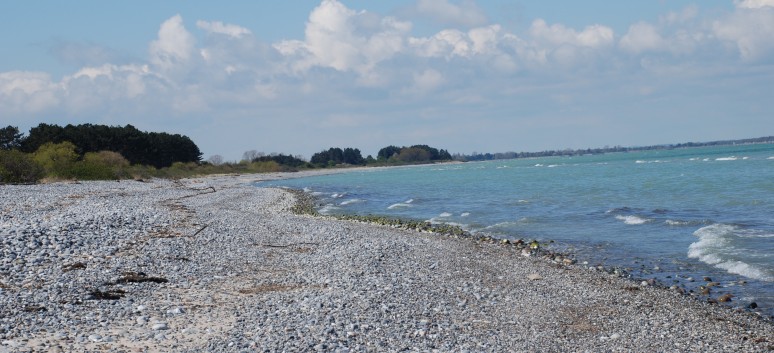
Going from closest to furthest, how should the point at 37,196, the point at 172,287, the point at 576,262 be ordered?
1. the point at 172,287
2. the point at 576,262
3. the point at 37,196

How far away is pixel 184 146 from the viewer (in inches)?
4631

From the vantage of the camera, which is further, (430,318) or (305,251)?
(305,251)

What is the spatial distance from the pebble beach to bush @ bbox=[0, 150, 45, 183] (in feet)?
109

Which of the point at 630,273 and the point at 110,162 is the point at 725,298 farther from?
the point at 110,162

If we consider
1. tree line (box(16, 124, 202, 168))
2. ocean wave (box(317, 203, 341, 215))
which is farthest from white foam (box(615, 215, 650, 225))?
tree line (box(16, 124, 202, 168))

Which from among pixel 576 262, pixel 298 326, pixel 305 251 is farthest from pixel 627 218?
pixel 298 326

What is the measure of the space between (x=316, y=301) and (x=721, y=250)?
537 inches

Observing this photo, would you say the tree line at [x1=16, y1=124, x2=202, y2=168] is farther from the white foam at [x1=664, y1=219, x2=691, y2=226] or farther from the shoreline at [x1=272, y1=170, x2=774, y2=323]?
the white foam at [x1=664, y1=219, x2=691, y2=226]

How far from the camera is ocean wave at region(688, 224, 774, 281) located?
16406 millimetres

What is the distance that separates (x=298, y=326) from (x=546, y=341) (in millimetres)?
3793

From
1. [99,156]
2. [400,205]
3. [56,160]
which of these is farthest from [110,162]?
[400,205]

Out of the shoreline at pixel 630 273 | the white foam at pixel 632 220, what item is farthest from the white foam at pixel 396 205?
the white foam at pixel 632 220

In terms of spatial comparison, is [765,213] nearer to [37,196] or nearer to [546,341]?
[546,341]

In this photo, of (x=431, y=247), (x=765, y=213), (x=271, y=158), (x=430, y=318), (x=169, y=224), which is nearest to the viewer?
(x=430, y=318)
